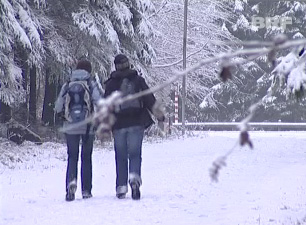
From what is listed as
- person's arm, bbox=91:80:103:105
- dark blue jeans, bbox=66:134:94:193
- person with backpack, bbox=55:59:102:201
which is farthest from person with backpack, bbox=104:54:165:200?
dark blue jeans, bbox=66:134:94:193

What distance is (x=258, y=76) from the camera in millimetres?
43625

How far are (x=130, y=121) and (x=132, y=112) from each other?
4.6 inches

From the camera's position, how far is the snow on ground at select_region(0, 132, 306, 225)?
7.67 m

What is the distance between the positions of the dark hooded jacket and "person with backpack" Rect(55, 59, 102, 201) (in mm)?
259

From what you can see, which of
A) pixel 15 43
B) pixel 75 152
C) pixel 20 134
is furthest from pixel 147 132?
pixel 75 152

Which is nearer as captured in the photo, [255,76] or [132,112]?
Result: [132,112]

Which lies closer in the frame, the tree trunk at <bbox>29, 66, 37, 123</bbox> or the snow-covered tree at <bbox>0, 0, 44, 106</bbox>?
the snow-covered tree at <bbox>0, 0, 44, 106</bbox>

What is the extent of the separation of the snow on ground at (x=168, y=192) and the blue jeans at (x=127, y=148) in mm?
400

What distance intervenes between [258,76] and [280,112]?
276 centimetres

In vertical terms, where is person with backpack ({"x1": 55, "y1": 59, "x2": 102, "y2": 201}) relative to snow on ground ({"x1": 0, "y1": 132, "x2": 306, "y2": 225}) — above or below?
above

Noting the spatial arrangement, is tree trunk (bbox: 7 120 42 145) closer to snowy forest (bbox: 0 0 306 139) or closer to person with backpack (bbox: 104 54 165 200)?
snowy forest (bbox: 0 0 306 139)

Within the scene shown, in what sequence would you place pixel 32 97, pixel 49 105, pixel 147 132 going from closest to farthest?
pixel 32 97 → pixel 49 105 → pixel 147 132

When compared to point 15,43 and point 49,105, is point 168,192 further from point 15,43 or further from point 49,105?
point 49,105

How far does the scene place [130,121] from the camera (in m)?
8.38
